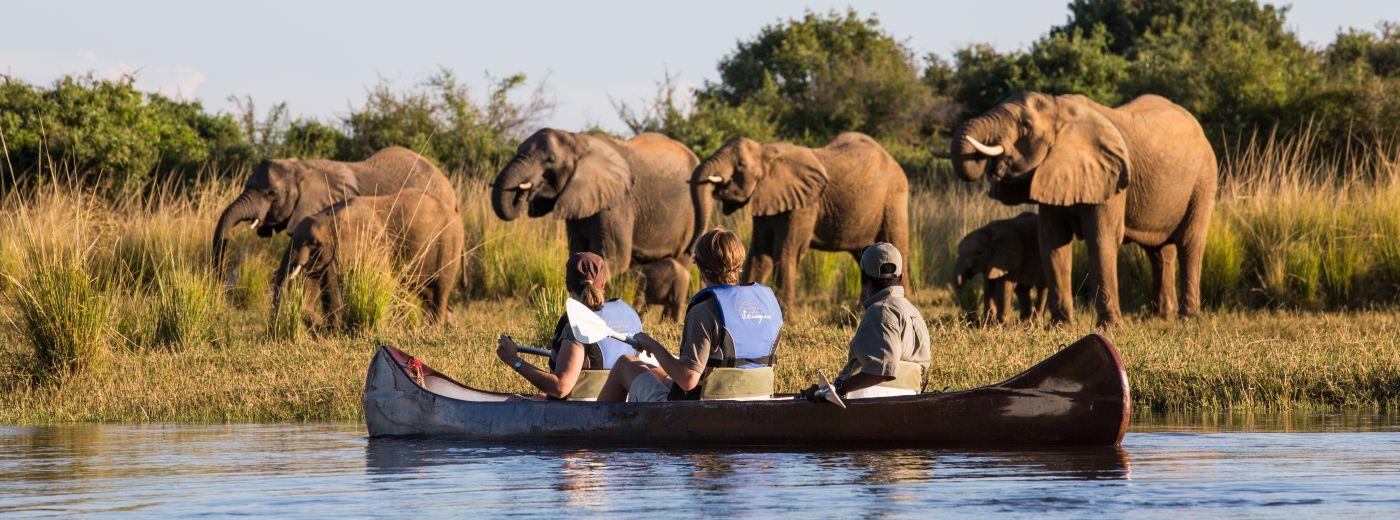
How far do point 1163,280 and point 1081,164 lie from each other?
1962mm

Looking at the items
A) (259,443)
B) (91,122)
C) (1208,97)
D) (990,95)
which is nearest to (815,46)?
(990,95)

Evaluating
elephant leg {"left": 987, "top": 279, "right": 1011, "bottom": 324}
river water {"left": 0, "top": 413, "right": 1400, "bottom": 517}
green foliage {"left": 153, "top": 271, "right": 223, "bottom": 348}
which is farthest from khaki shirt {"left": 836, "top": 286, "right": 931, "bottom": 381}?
elephant leg {"left": 987, "top": 279, "right": 1011, "bottom": 324}

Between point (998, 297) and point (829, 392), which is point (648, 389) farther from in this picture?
point (998, 297)

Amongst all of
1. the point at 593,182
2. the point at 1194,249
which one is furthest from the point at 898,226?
the point at 1194,249

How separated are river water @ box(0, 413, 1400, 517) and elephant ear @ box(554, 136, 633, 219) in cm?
887

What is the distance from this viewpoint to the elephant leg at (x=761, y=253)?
2002 cm

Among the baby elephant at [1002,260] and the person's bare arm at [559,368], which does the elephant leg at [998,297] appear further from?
the person's bare arm at [559,368]

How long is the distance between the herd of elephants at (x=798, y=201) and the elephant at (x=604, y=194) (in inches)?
0.8

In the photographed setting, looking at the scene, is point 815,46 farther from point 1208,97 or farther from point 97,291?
point 97,291

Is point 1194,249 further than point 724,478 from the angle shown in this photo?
Yes

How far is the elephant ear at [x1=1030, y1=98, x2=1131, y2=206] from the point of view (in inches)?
642

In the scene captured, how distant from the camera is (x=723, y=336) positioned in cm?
973

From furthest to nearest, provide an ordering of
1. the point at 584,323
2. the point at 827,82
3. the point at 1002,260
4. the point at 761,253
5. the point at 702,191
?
1. the point at 827,82
2. the point at 761,253
3. the point at 702,191
4. the point at 1002,260
5. the point at 584,323

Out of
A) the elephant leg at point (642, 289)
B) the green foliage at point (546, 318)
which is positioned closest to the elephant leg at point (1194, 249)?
the elephant leg at point (642, 289)
